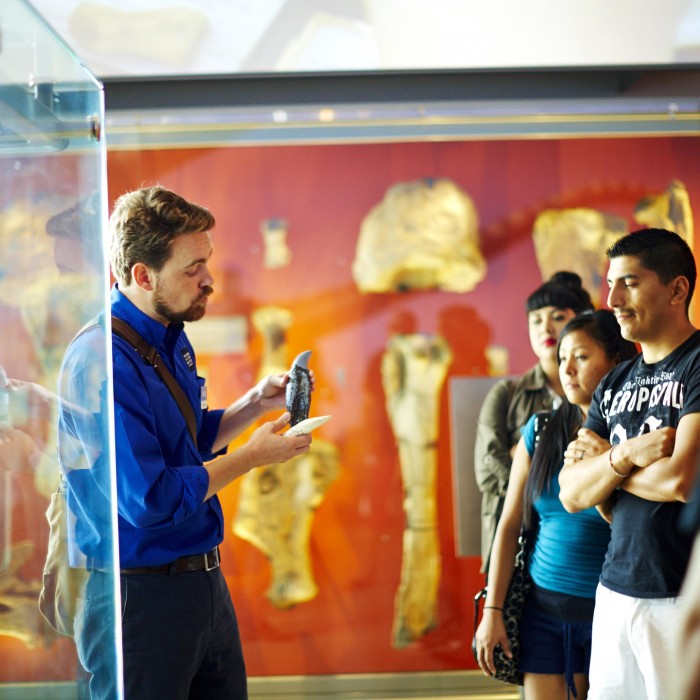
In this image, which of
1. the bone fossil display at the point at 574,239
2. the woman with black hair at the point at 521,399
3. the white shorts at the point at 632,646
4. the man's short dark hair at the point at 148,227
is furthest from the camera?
the bone fossil display at the point at 574,239

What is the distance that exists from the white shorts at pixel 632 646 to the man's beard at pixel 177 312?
117 centimetres

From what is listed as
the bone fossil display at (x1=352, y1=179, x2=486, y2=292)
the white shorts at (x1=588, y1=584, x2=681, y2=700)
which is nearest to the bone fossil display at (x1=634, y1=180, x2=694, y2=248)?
the bone fossil display at (x1=352, y1=179, x2=486, y2=292)

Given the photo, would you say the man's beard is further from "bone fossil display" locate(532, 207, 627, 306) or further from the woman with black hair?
"bone fossil display" locate(532, 207, 627, 306)

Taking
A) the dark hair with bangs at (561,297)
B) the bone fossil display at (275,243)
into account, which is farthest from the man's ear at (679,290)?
the bone fossil display at (275,243)

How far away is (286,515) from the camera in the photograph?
13.8ft

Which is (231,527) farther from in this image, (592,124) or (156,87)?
(592,124)

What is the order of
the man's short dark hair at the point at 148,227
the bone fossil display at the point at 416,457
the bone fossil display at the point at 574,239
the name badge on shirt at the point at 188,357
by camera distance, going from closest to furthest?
the man's short dark hair at the point at 148,227 → the name badge on shirt at the point at 188,357 → the bone fossil display at the point at 416,457 → the bone fossil display at the point at 574,239

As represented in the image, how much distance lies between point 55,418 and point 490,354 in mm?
2992

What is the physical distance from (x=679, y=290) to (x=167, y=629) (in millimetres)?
1422

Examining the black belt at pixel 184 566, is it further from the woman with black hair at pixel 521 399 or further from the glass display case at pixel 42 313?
the woman with black hair at pixel 521 399

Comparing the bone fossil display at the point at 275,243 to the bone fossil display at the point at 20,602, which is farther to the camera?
the bone fossil display at the point at 275,243

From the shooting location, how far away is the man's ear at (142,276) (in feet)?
7.16

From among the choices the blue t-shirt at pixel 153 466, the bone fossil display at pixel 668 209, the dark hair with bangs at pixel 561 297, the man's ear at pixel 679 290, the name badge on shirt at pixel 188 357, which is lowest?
the blue t-shirt at pixel 153 466

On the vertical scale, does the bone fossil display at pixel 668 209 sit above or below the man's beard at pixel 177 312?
above
